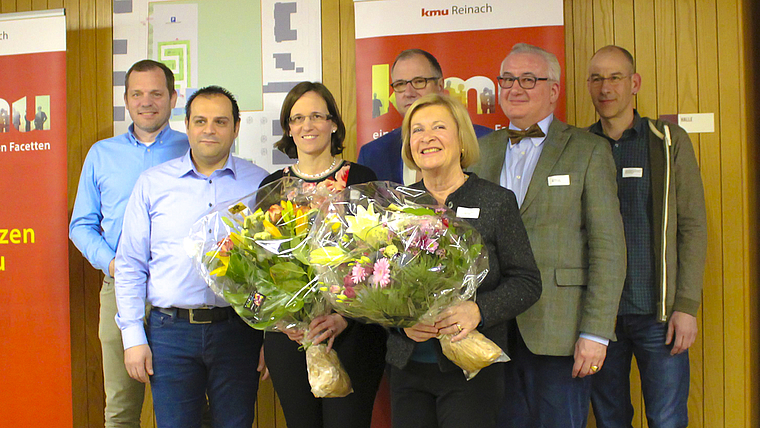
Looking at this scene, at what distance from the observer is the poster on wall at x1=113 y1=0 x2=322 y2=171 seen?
3408 millimetres

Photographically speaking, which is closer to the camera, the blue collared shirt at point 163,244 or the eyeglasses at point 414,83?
the blue collared shirt at point 163,244

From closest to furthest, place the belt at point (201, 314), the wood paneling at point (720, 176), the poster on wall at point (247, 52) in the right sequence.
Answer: the belt at point (201, 314) → the wood paneling at point (720, 176) → the poster on wall at point (247, 52)

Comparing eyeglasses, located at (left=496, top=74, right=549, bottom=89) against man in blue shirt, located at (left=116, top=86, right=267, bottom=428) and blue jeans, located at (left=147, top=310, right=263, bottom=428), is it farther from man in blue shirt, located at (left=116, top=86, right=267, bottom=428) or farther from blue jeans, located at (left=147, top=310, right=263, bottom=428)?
blue jeans, located at (left=147, top=310, right=263, bottom=428)

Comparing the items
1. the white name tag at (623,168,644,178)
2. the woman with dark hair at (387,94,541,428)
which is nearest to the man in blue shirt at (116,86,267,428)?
the woman with dark hair at (387,94,541,428)

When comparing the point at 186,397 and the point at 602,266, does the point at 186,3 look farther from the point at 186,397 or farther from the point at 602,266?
the point at 602,266

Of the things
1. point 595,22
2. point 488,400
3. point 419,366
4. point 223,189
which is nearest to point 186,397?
point 223,189

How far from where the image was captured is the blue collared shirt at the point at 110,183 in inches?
109

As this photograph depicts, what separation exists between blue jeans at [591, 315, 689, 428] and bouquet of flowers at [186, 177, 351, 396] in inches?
59.2

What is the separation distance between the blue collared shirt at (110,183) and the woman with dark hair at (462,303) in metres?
1.62

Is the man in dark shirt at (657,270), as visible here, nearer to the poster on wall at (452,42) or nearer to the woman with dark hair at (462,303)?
the poster on wall at (452,42)

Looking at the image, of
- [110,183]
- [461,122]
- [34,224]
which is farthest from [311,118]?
Result: [34,224]

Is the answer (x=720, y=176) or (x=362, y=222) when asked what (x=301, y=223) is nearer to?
(x=362, y=222)

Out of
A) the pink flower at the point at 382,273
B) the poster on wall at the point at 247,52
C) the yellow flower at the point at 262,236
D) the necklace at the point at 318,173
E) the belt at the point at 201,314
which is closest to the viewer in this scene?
the pink flower at the point at 382,273

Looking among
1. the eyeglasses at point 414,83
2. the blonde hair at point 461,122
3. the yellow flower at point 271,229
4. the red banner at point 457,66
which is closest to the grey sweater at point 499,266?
the blonde hair at point 461,122
